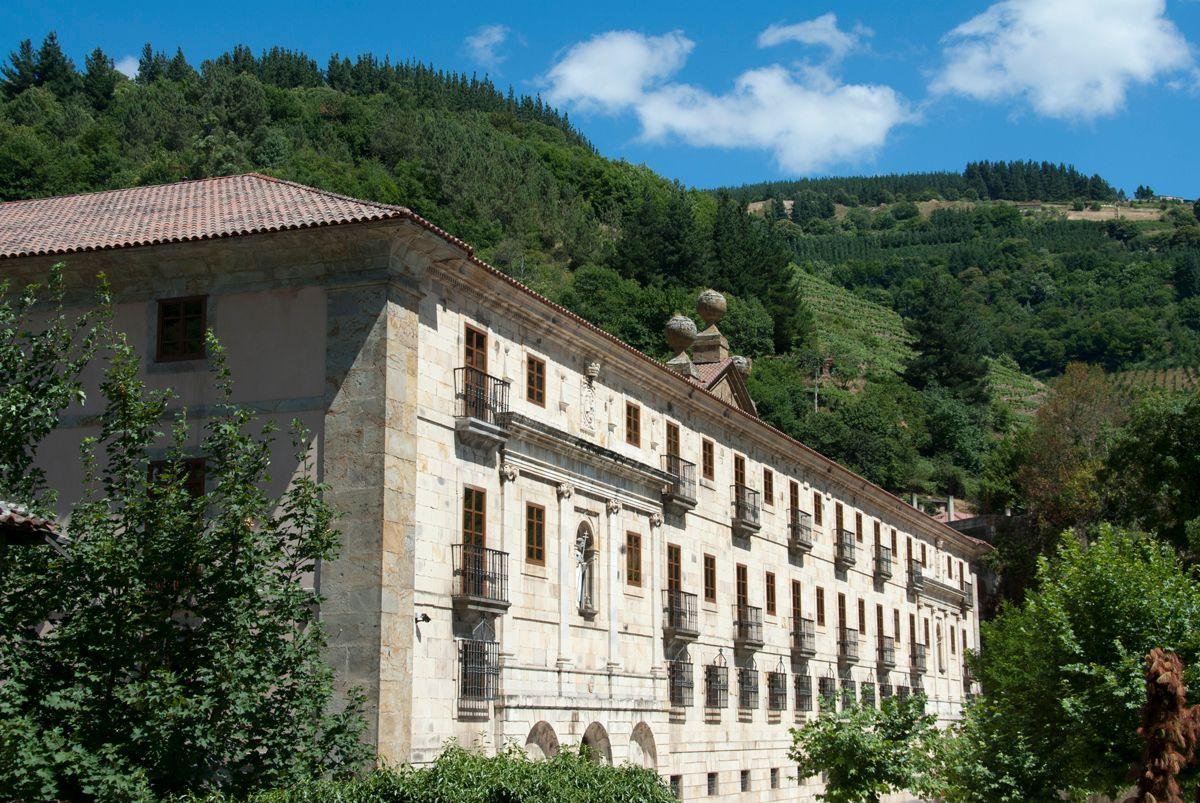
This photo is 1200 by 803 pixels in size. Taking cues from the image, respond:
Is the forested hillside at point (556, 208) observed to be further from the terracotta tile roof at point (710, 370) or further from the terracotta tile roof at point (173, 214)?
the terracotta tile roof at point (173, 214)

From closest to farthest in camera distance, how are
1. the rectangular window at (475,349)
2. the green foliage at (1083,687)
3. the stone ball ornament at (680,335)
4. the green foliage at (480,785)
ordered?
the green foliage at (480,785) < the rectangular window at (475,349) < the green foliage at (1083,687) < the stone ball ornament at (680,335)

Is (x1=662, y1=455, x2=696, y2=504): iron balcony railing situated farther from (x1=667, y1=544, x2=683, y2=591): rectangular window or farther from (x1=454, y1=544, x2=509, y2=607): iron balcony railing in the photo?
(x1=454, y1=544, x2=509, y2=607): iron balcony railing

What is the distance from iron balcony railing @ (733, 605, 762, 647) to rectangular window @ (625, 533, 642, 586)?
21.3 ft

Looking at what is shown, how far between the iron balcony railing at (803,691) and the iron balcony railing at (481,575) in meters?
18.9

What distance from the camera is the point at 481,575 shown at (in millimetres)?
25516

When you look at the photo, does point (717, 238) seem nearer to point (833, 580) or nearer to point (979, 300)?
point (833, 580)

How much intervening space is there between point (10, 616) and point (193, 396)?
7254mm

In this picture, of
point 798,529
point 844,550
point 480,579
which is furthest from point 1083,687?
point 844,550

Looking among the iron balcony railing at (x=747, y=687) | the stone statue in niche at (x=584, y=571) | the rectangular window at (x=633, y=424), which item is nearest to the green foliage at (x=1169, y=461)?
the iron balcony railing at (x=747, y=687)

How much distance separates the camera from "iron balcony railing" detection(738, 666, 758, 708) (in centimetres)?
3869

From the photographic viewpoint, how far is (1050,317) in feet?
607

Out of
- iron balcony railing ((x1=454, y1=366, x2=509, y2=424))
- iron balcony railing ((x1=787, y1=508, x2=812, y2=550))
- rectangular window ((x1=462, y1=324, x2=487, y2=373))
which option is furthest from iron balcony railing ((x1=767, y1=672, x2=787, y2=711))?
rectangular window ((x1=462, y1=324, x2=487, y2=373))

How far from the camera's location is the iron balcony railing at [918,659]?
54875 millimetres

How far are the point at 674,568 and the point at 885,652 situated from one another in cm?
1849
